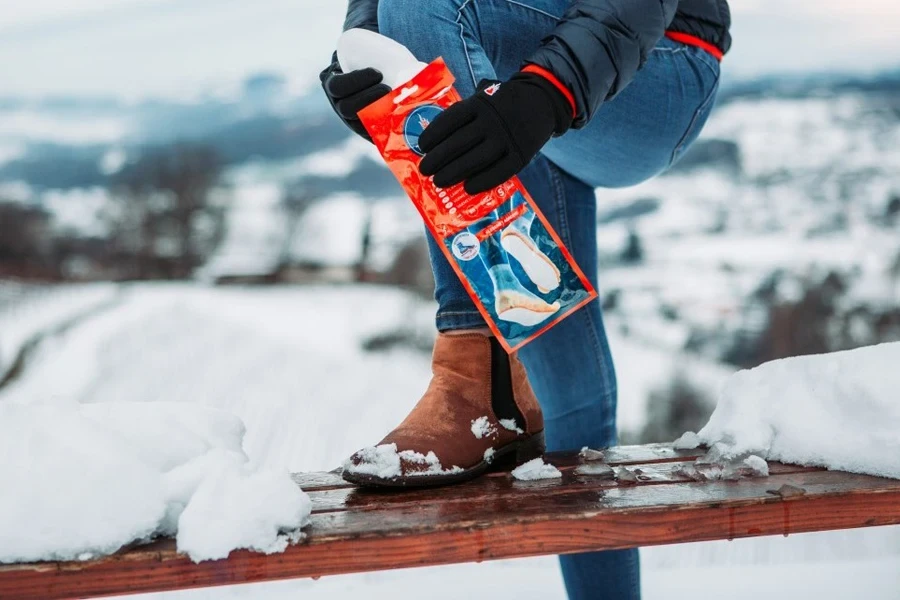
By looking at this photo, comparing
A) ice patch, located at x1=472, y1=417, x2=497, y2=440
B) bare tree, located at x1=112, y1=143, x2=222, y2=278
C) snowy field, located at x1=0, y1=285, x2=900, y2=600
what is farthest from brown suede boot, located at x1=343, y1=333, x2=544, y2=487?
bare tree, located at x1=112, y1=143, x2=222, y2=278

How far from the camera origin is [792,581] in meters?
1.68

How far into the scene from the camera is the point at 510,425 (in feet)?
3.27

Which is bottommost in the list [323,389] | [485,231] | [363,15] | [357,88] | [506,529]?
[506,529]

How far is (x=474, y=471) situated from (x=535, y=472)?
0.08 metres

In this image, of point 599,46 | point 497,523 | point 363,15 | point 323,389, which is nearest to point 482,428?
point 497,523

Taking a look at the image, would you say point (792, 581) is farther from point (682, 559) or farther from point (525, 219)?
point (525, 219)

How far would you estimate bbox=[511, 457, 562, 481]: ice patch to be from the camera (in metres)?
0.94

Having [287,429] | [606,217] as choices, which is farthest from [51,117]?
[287,429]

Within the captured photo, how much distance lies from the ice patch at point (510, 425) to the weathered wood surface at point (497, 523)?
0.21ft

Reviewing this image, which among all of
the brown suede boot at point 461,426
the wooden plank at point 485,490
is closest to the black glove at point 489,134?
the brown suede boot at point 461,426

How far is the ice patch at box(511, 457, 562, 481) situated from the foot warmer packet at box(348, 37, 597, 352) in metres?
0.16

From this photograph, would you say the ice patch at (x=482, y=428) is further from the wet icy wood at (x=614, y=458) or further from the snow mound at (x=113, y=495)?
the snow mound at (x=113, y=495)

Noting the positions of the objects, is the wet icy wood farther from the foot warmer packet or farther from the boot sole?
the foot warmer packet

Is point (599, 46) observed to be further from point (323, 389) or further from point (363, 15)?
point (323, 389)
